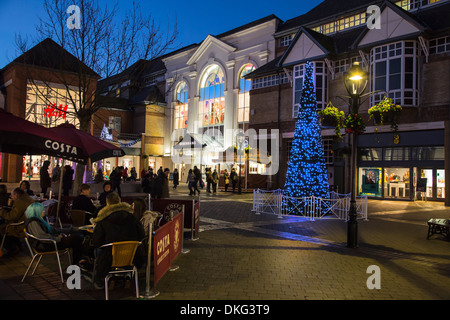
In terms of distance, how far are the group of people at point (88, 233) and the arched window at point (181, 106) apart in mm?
34099

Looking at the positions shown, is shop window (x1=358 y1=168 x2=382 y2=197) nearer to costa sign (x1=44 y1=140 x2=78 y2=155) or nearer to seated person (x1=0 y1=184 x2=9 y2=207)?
costa sign (x1=44 y1=140 x2=78 y2=155)

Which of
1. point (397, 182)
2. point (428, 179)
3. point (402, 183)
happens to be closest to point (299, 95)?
point (397, 182)

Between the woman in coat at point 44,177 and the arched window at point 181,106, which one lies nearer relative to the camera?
the woman in coat at point 44,177

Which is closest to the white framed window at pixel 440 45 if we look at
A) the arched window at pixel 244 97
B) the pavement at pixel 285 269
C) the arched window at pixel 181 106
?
the pavement at pixel 285 269

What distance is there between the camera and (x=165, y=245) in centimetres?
562

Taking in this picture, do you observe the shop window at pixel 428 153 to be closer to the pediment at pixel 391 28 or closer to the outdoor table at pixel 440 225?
the pediment at pixel 391 28

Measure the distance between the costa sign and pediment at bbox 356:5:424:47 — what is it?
19348 millimetres

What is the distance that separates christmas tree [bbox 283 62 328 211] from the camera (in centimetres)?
1427

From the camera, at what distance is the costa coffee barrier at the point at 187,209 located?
30.1ft

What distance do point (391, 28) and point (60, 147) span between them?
20.1m

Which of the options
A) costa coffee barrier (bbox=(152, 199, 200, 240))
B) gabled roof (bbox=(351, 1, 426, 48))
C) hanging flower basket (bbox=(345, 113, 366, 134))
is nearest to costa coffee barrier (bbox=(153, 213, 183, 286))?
costa coffee barrier (bbox=(152, 199, 200, 240))

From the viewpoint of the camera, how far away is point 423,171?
20156mm

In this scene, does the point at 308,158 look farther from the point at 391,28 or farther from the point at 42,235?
the point at 391,28
